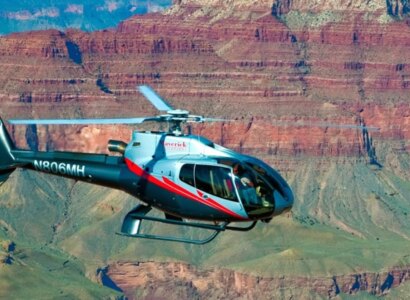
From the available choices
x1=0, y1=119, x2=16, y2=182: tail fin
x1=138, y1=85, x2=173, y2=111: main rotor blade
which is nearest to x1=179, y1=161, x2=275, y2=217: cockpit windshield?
x1=138, y1=85, x2=173, y2=111: main rotor blade

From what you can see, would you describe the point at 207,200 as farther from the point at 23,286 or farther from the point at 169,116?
the point at 23,286

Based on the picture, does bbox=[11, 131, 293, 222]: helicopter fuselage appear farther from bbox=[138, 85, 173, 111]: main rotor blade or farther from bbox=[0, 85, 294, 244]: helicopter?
bbox=[138, 85, 173, 111]: main rotor blade

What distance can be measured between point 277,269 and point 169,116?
391 ft

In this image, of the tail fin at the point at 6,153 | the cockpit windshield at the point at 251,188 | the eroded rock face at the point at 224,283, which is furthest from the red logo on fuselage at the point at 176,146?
the eroded rock face at the point at 224,283

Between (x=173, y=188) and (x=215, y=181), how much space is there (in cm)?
179

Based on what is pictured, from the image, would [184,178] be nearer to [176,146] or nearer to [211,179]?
[211,179]

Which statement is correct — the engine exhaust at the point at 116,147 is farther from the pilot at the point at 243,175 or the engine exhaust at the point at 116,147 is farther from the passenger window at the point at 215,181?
the pilot at the point at 243,175

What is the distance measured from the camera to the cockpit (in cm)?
7150

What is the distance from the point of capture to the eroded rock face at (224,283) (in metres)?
190

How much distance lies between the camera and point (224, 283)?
19300cm

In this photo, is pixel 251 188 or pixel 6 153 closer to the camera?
pixel 251 188

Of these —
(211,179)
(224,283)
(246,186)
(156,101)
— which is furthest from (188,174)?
(224,283)

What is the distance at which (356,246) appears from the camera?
7766 inches

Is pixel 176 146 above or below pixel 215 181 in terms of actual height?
above
